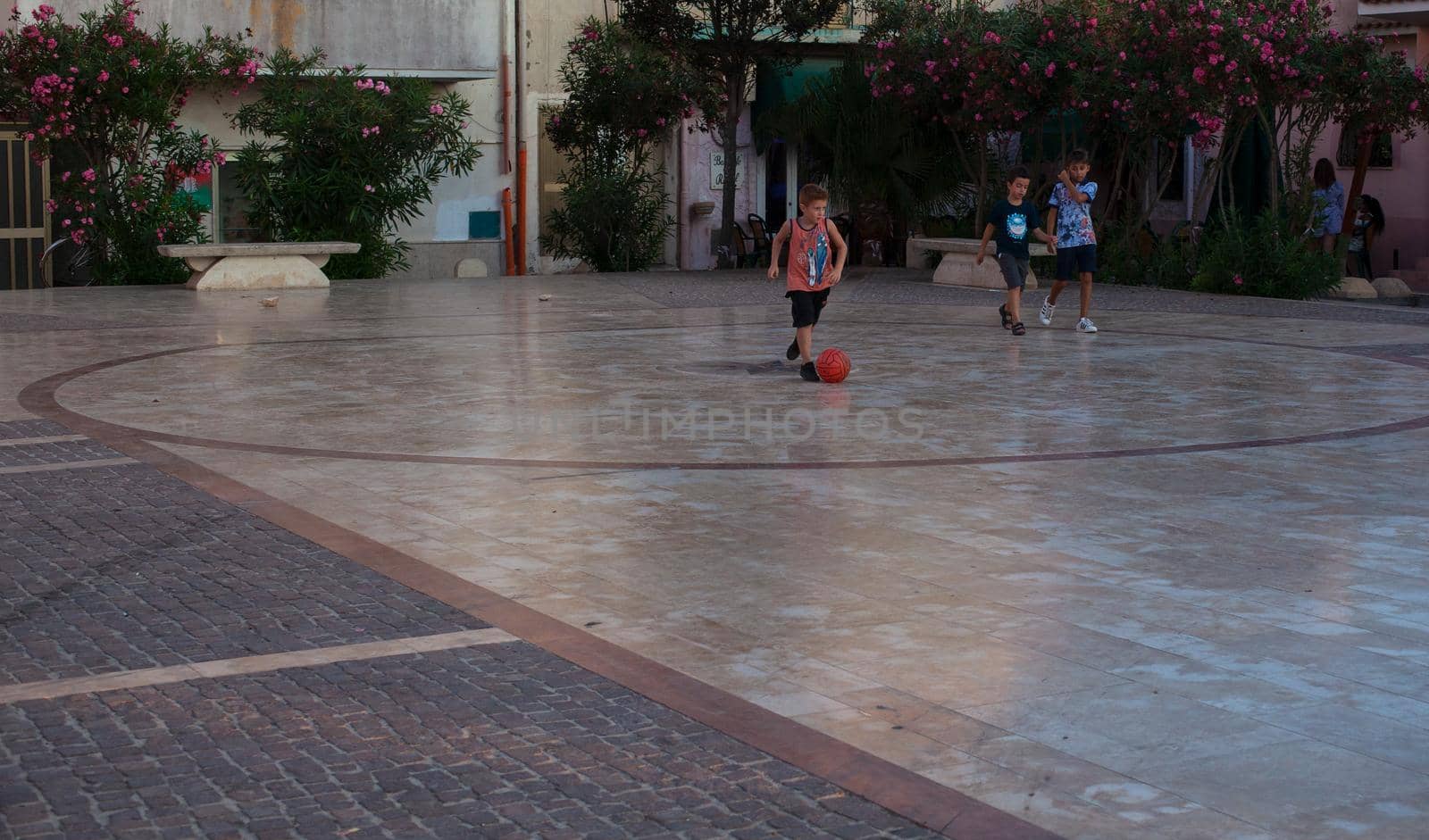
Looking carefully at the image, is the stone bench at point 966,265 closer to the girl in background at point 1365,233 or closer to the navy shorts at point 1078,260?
the girl in background at point 1365,233

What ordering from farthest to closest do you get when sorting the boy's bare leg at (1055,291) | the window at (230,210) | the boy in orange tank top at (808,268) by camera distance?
the window at (230,210) → the boy's bare leg at (1055,291) → the boy in orange tank top at (808,268)

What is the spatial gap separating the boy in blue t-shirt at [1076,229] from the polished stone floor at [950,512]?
57 cm

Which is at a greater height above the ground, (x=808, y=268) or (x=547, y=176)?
(x=547, y=176)

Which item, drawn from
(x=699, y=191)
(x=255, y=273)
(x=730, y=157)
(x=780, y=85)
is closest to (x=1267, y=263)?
(x=730, y=157)

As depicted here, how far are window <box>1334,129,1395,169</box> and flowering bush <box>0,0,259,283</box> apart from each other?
1479 cm

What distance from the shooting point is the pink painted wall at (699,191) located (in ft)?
94.8

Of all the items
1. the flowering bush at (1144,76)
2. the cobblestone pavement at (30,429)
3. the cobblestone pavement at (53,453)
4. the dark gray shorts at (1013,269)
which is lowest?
the cobblestone pavement at (53,453)

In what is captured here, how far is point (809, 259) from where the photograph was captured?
503 inches

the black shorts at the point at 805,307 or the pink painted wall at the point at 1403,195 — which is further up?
the pink painted wall at the point at 1403,195

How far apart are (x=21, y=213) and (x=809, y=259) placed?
1423 centimetres

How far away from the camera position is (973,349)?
15094mm

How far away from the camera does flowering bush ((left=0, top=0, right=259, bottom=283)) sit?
2159 cm

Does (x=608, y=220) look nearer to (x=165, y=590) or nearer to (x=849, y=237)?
(x=849, y=237)

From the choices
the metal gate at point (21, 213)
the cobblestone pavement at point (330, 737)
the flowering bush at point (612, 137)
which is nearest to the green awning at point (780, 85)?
the flowering bush at point (612, 137)
